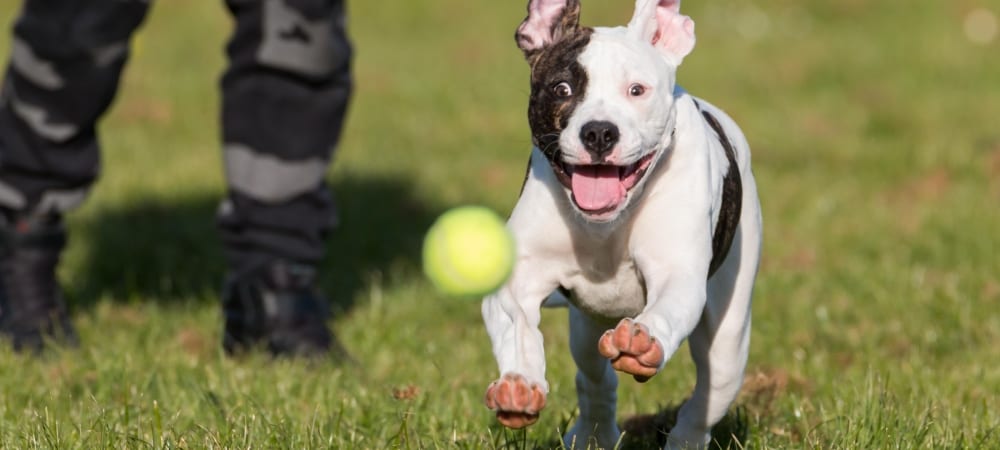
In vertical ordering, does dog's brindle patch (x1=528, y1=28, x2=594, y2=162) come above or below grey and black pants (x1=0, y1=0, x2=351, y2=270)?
above

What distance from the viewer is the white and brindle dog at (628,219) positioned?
354 centimetres

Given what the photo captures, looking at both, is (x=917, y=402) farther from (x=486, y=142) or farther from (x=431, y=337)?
(x=486, y=142)

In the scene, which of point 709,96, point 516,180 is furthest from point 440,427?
point 709,96

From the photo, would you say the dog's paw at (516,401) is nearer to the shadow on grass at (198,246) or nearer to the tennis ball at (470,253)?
the tennis ball at (470,253)

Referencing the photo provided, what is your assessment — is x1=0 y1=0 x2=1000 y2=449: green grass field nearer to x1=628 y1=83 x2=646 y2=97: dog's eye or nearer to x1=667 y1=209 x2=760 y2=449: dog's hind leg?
x1=667 y1=209 x2=760 y2=449: dog's hind leg

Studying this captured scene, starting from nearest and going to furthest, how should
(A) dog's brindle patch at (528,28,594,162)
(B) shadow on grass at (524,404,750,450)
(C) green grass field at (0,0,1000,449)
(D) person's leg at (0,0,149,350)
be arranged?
(A) dog's brindle patch at (528,28,594,162)
(B) shadow on grass at (524,404,750,450)
(C) green grass field at (0,0,1000,449)
(D) person's leg at (0,0,149,350)

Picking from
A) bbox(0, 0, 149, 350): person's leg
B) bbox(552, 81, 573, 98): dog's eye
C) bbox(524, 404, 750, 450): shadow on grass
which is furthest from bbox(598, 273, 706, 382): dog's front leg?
bbox(0, 0, 149, 350): person's leg

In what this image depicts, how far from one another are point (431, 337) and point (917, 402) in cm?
252

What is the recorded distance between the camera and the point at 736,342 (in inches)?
169

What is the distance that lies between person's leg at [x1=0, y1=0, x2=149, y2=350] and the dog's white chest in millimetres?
2761

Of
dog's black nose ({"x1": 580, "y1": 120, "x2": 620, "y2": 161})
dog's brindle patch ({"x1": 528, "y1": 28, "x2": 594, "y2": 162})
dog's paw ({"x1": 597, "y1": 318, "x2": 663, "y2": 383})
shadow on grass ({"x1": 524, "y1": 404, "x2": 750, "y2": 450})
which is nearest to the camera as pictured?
dog's paw ({"x1": 597, "y1": 318, "x2": 663, "y2": 383})

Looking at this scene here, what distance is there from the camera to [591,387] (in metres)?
4.52

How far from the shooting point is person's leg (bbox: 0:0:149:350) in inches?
232

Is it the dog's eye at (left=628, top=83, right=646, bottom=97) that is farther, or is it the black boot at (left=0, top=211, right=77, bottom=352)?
the black boot at (left=0, top=211, right=77, bottom=352)
